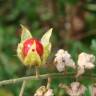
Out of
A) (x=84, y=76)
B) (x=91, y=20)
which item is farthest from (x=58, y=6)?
(x=84, y=76)

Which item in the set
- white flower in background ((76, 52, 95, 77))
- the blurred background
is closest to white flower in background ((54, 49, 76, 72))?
white flower in background ((76, 52, 95, 77))

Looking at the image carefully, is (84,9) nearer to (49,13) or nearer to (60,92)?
(49,13)

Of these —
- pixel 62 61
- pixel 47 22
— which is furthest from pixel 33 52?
pixel 47 22

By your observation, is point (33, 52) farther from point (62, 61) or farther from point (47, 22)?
point (47, 22)

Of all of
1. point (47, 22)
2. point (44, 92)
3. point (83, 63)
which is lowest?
point (44, 92)

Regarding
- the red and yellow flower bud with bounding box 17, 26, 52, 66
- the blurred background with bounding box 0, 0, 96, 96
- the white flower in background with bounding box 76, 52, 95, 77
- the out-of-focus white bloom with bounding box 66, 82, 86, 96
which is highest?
the blurred background with bounding box 0, 0, 96, 96

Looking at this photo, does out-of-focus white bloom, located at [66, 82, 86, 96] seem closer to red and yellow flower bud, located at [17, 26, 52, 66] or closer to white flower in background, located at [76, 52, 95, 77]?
white flower in background, located at [76, 52, 95, 77]

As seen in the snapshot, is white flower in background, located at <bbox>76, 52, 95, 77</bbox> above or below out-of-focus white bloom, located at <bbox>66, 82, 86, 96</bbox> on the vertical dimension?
above

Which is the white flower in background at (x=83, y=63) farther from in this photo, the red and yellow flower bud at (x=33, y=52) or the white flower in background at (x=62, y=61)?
the red and yellow flower bud at (x=33, y=52)
